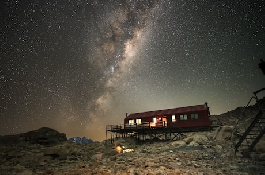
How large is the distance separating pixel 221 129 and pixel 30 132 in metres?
51.9

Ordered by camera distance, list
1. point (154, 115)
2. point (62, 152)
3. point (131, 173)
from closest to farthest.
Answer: point (131, 173) < point (62, 152) < point (154, 115)

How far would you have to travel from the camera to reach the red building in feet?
91.3

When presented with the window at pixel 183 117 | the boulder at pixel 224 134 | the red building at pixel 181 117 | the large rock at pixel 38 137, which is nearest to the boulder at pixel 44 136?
the large rock at pixel 38 137

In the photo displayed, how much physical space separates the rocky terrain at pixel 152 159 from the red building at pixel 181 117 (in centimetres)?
397

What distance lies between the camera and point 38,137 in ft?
158

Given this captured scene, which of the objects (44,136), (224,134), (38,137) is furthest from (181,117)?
(44,136)

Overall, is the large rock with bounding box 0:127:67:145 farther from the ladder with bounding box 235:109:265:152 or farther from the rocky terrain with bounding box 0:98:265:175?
the ladder with bounding box 235:109:265:152

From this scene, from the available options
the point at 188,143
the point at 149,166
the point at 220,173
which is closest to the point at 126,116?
the point at 188,143

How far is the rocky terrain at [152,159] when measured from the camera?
9.58 m

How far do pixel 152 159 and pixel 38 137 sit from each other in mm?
46131

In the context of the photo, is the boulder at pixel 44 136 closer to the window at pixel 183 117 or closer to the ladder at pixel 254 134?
the window at pixel 183 117

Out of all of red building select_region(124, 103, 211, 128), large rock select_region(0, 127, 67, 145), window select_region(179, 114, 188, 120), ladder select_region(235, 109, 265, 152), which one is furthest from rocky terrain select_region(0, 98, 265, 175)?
large rock select_region(0, 127, 67, 145)

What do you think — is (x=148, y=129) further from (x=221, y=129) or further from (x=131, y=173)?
(x=131, y=173)

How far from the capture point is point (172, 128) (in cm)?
2956
